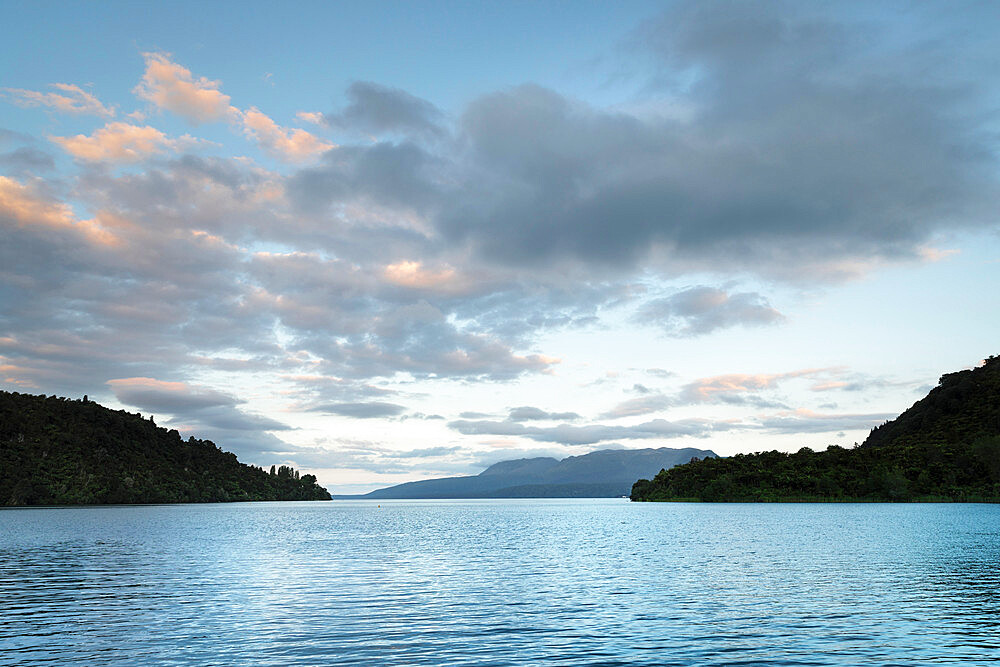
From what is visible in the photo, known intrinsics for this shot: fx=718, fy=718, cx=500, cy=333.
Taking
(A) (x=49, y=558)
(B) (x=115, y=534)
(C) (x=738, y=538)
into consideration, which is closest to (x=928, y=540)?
(C) (x=738, y=538)

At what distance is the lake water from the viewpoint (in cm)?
3553

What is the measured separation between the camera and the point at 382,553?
9538 centimetres

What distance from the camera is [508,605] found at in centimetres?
5078

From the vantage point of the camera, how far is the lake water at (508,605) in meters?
35.5

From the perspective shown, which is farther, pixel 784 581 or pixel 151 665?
pixel 784 581

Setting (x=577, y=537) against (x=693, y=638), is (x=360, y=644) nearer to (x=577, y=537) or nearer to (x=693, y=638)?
(x=693, y=638)

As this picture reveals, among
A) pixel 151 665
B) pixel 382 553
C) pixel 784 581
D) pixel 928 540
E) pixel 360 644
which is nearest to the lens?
pixel 151 665

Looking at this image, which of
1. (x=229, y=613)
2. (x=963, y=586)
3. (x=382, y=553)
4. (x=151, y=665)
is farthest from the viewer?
(x=382, y=553)

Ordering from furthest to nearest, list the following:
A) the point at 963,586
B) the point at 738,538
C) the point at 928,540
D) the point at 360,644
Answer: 1. the point at 738,538
2. the point at 928,540
3. the point at 963,586
4. the point at 360,644

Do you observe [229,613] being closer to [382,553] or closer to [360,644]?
[360,644]

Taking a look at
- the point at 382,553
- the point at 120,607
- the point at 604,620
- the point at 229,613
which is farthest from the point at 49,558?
the point at 604,620

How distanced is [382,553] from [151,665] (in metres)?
63.9

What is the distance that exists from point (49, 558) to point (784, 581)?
83250mm

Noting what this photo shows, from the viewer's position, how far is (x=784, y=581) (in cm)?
6222
